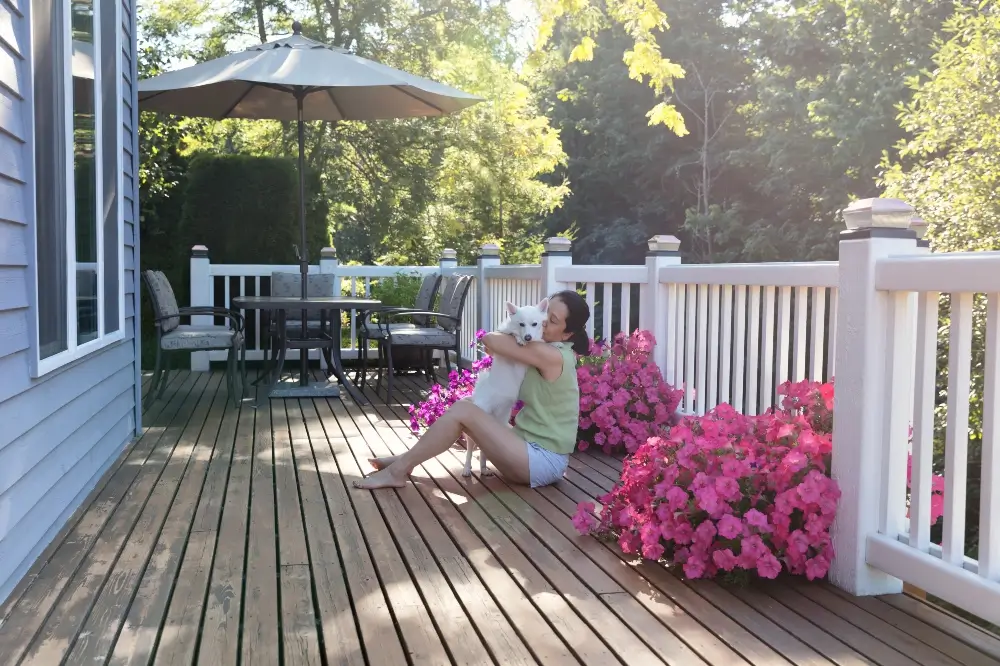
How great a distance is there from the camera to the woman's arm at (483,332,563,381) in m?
3.84

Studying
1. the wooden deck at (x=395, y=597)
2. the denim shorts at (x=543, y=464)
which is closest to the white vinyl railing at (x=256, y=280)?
the denim shorts at (x=543, y=464)

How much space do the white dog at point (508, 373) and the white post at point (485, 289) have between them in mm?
3561

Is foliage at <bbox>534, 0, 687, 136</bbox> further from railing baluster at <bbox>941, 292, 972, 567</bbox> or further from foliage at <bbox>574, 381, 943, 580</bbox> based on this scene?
railing baluster at <bbox>941, 292, 972, 567</bbox>

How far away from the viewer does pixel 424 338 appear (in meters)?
6.69

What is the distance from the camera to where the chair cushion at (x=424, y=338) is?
662 cm

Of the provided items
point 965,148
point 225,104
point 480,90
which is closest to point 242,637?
point 225,104

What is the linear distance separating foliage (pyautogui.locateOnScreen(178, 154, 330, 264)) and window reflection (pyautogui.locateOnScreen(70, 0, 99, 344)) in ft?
17.8

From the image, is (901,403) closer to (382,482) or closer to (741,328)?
(741,328)

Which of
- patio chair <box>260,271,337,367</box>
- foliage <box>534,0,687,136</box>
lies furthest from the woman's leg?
foliage <box>534,0,687,136</box>

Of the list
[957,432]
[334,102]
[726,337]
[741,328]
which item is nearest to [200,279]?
[334,102]

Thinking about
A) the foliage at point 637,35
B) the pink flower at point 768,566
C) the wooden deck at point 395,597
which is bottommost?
the wooden deck at point 395,597

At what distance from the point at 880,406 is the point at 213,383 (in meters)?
6.04

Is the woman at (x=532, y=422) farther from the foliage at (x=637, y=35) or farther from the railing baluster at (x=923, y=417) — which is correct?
the foliage at (x=637, y=35)

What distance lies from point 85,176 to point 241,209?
5.69 meters
